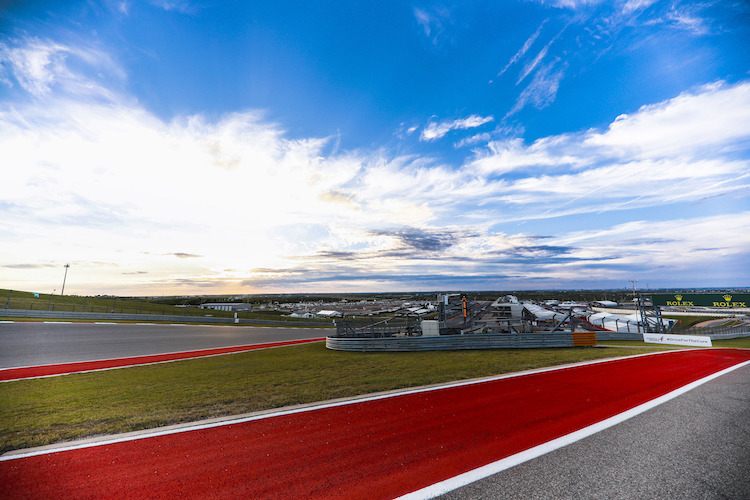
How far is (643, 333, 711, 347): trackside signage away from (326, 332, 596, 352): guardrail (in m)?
12.4

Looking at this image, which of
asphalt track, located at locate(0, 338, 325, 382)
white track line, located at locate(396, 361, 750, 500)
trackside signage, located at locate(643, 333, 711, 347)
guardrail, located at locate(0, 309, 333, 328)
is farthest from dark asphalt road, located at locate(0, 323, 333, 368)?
trackside signage, located at locate(643, 333, 711, 347)

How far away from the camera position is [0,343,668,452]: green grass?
19.4ft

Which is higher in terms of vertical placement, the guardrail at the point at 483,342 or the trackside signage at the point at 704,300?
the trackside signage at the point at 704,300

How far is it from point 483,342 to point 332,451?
12688mm

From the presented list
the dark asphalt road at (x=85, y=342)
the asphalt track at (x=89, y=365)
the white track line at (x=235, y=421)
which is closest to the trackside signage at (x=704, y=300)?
the white track line at (x=235, y=421)

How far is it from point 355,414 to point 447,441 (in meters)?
2.03

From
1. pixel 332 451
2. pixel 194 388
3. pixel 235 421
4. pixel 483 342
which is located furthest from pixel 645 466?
pixel 483 342

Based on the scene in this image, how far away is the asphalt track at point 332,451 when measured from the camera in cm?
377

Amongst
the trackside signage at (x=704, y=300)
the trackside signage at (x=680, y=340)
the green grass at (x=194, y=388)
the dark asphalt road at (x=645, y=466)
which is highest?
the trackside signage at (x=704, y=300)

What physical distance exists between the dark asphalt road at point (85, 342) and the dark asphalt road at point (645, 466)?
1920cm

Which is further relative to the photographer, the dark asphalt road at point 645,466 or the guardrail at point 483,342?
the guardrail at point 483,342

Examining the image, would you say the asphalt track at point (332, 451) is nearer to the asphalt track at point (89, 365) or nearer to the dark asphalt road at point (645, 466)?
the dark asphalt road at point (645, 466)

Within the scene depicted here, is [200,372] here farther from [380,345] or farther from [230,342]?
[230,342]

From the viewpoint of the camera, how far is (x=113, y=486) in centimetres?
382
